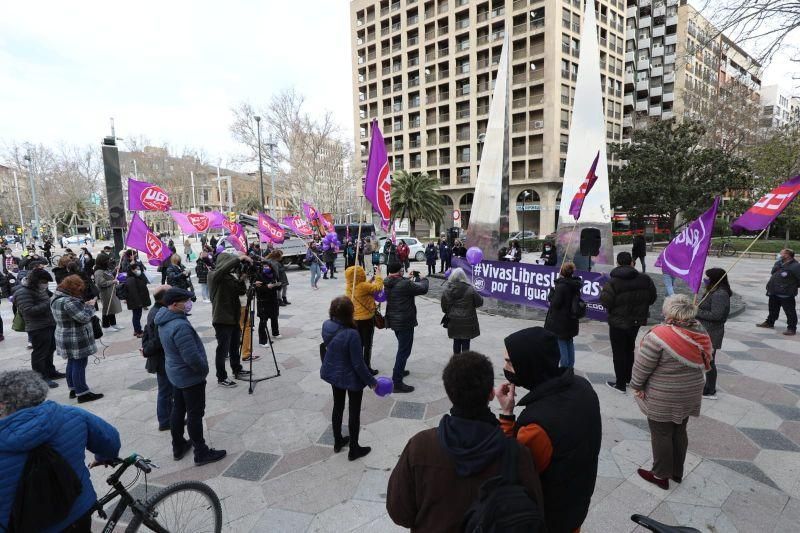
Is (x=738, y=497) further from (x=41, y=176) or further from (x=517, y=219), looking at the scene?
(x=41, y=176)

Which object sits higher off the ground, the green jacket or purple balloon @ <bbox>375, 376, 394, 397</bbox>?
the green jacket

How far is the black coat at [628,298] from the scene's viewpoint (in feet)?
17.1

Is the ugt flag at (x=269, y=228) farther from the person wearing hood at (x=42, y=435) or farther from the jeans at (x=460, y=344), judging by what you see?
the person wearing hood at (x=42, y=435)

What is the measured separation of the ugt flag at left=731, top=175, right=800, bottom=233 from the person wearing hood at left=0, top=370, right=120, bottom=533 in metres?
6.34

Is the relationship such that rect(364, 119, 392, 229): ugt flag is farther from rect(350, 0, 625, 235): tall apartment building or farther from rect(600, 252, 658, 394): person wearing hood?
rect(350, 0, 625, 235): tall apartment building

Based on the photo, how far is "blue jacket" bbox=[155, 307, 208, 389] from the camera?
3.77 meters

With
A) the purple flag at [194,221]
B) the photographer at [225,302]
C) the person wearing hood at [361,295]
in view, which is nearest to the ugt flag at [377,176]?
the person wearing hood at [361,295]

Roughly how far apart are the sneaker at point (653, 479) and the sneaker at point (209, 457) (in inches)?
157

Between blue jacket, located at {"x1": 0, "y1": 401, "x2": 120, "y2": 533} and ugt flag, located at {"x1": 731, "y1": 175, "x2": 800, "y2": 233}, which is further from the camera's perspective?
ugt flag, located at {"x1": 731, "y1": 175, "x2": 800, "y2": 233}

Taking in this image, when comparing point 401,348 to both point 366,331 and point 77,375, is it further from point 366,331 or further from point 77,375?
point 77,375

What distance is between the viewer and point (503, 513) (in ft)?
3.93

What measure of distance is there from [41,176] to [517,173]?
5131cm

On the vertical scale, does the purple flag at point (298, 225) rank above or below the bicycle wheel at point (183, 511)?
above

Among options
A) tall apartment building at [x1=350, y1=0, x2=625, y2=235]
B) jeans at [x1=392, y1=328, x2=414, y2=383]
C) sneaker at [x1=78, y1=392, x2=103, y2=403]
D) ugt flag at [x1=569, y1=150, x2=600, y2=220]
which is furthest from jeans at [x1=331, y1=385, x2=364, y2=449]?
tall apartment building at [x1=350, y1=0, x2=625, y2=235]
